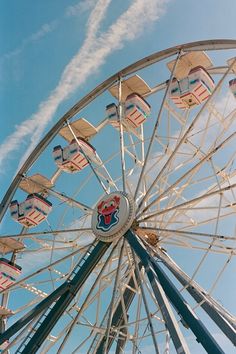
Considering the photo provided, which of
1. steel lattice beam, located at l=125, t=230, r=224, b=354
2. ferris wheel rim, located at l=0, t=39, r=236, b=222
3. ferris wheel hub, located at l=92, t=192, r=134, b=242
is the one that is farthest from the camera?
ferris wheel rim, located at l=0, t=39, r=236, b=222

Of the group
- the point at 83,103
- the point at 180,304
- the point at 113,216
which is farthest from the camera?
the point at 83,103

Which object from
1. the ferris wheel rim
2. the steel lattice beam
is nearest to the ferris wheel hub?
the steel lattice beam

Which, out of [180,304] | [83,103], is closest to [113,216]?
[180,304]

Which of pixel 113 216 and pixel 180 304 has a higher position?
pixel 113 216

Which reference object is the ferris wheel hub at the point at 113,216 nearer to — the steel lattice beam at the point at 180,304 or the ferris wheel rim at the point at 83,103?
the steel lattice beam at the point at 180,304

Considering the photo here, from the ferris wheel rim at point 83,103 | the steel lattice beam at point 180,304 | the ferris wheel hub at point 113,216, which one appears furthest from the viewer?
the ferris wheel rim at point 83,103

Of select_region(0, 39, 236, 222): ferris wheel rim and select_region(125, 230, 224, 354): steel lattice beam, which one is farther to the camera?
select_region(0, 39, 236, 222): ferris wheel rim

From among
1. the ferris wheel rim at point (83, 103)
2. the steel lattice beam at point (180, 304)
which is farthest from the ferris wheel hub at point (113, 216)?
the ferris wheel rim at point (83, 103)

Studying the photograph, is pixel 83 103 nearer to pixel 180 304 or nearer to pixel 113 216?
pixel 113 216

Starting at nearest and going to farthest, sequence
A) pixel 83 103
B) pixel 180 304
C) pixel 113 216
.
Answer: pixel 180 304 < pixel 113 216 < pixel 83 103

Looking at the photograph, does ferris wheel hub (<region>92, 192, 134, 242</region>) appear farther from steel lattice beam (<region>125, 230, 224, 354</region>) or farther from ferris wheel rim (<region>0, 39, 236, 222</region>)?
ferris wheel rim (<region>0, 39, 236, 222</region>)

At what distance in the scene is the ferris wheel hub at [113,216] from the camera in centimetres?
1347

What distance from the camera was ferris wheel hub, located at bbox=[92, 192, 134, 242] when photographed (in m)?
13.5

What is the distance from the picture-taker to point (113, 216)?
13844 mm
